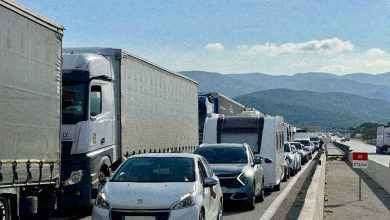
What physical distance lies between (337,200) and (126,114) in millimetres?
7433

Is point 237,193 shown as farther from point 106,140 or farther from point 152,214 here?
point 152,214

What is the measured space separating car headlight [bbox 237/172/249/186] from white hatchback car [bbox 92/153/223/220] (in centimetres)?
364

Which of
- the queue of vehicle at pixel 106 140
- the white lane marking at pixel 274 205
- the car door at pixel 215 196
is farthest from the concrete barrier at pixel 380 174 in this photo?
the car door at pixel 215 196

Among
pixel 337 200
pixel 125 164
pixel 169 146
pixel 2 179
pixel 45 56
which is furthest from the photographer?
pixel 169 146

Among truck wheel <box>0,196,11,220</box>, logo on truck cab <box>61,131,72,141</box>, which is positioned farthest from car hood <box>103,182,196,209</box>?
logo on truck cab <box>61,131,72,141</box>

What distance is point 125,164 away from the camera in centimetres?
1095

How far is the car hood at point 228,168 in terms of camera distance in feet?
50.6

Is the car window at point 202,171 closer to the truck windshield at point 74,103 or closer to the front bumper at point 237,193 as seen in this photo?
the truck windshield at point 74,103

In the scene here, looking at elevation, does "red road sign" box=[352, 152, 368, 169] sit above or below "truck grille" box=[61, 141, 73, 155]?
below

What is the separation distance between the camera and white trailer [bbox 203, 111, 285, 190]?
19.9m

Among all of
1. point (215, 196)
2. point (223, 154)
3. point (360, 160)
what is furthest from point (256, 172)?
point (215, 196)

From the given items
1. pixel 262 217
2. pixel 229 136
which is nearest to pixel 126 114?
pixel 262 217

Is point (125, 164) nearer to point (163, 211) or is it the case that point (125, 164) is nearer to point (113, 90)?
point (163, 211)

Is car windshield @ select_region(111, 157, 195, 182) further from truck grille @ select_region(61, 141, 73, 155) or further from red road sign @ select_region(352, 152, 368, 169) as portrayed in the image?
red road sign @ select_region(352, 152, 368, 169)
